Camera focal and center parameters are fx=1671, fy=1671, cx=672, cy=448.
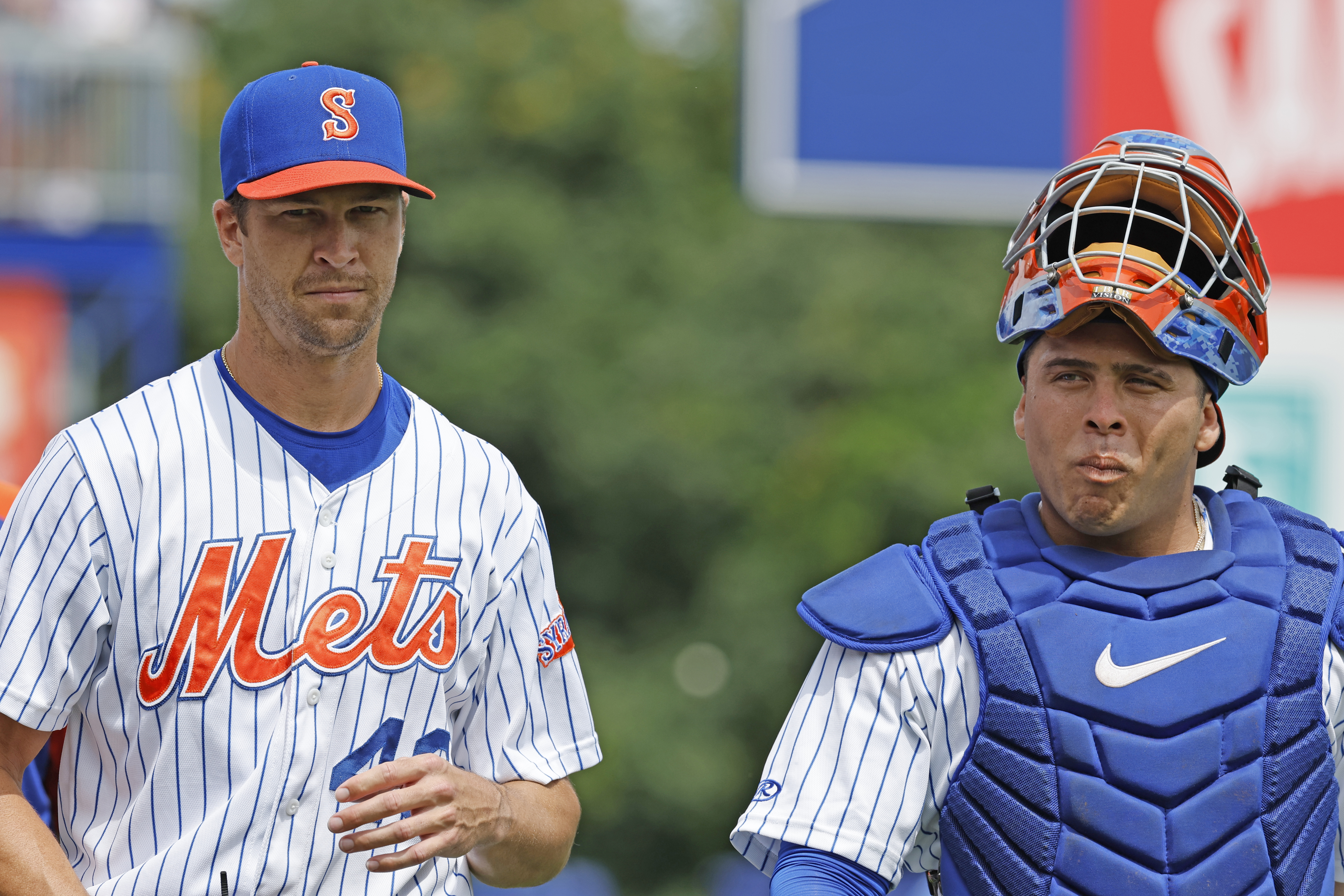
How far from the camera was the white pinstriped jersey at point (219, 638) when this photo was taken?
107 inches

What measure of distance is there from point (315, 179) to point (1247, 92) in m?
5.29

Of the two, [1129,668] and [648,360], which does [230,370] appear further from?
[648,360]

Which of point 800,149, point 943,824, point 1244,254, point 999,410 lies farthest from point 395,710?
point 999,410

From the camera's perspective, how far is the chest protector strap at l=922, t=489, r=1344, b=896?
8.65ft

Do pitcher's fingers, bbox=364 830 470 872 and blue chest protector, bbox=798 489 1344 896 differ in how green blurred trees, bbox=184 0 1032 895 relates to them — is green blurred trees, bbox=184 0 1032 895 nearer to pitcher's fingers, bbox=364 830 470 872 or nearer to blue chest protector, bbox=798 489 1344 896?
blue chest protector, bbox=798 489 1344 896

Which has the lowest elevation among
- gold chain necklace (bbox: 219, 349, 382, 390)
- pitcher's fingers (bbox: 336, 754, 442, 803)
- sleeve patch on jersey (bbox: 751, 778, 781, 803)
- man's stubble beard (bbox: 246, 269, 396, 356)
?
sleeve patch on jersey (bbox: 751, 778, 781, 803)

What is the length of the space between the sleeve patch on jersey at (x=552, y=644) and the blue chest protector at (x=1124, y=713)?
1.83 ft

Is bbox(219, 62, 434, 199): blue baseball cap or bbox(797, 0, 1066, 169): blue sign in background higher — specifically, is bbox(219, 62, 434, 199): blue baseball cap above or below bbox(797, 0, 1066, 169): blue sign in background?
below

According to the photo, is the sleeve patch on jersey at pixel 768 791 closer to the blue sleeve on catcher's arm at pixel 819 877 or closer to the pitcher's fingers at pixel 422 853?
the blue sleeve on catcher's arm at pixel 819 877

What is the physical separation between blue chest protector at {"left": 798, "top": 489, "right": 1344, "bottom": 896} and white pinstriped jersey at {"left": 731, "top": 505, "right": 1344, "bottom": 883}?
35 mm

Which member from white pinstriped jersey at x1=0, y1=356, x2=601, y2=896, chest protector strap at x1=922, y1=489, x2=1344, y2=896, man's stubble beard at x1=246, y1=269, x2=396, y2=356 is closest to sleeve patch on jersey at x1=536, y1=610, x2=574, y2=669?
white pinstriped jersey at x1=0, y1=356, x2=601, y2=896

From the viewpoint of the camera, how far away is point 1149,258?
9.27 ft

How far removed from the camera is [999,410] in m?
18.5

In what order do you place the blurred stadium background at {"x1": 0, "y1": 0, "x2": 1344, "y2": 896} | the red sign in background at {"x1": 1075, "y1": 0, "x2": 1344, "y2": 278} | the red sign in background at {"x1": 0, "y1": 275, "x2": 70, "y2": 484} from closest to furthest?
1. the red sign in background at {"x1": 1075, "y1": 0, "x2": 1344, "y2": 278}
2. the red sign in background at {"x1": 0, "y1": 275, "x2": 70, "y2": 484}
3. the blurred stadium background at {"x1": 0, "y1": 0, "x2": 1344, "y2": 896}
